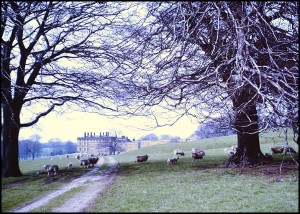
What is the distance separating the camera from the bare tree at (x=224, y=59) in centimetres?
507

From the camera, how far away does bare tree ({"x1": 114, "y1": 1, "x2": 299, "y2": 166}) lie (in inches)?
199

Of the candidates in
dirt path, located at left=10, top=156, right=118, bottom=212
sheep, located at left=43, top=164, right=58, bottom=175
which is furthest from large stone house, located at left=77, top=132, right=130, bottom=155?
sheep, located at left=43, top=164, right=58, bottom=175

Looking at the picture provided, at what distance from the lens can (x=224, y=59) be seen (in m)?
7.82

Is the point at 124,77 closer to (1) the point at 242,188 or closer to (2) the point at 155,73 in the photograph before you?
(2) the point at 155,73

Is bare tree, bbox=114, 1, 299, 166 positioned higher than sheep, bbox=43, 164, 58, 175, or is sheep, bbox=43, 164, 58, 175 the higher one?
bare tree, bbox=114, 1, 299, 166

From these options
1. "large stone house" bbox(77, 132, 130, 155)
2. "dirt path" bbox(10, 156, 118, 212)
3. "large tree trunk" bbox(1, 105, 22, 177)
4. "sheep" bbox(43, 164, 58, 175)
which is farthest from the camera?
"sheep" bbox(43, 164, 58, 175)

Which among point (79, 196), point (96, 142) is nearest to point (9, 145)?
point (96, 142)

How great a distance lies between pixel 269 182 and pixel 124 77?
20.3ft

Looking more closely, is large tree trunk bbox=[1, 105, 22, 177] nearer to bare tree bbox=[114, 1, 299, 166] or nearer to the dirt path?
the dirt path

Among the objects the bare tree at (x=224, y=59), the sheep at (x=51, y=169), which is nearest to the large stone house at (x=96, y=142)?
the bare tree at (x=224, y=59)

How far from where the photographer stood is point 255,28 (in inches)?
257

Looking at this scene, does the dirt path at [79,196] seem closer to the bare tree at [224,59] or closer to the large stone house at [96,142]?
the large stone house at [96,142]

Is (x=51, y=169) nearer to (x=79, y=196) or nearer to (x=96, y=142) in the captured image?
(x=79, y=196)

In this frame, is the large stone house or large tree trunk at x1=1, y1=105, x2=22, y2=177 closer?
large tree trunk at x1=1, y1=105, x2=22, y2=177
